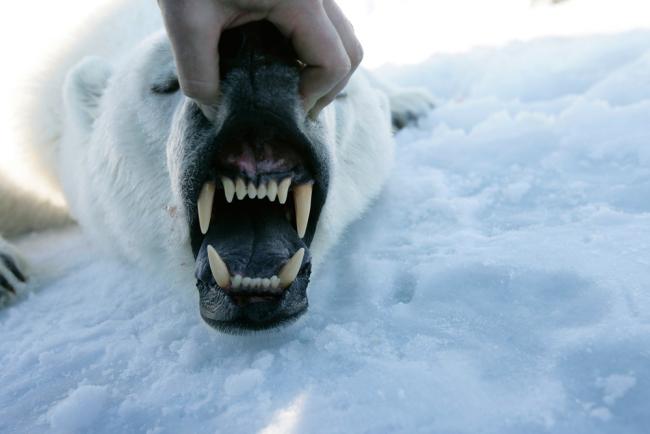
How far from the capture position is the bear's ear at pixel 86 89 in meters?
2.25

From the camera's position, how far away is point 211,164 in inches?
54.5

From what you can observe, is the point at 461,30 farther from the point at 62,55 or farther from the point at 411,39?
the point at 62,55

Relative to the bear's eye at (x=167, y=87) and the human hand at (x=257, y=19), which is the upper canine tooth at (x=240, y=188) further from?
the bear's eye at (x=167, y=87)

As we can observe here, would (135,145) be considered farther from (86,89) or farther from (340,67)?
(340,67)

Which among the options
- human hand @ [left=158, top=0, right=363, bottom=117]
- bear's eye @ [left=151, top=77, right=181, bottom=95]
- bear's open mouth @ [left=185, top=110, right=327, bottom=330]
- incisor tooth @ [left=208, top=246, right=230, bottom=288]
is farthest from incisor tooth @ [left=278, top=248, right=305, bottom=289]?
bear's eye @ [left=151, top=77, right=181, bottom=95]

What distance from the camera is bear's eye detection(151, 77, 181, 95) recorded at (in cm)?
176

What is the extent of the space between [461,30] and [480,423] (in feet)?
13.4

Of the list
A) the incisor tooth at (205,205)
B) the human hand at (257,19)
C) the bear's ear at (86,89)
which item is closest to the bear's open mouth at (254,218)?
the incisor tooth at (205,205)

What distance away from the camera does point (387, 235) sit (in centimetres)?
190

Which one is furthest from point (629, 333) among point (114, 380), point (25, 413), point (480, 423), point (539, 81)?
point (539, 81)

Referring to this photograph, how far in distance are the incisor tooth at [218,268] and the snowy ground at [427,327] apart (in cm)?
18

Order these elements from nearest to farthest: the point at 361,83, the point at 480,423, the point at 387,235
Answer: the point at 480,423, the point at 387,235, the point at 361,83

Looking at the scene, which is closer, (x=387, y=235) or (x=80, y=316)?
(x=80, y=316)

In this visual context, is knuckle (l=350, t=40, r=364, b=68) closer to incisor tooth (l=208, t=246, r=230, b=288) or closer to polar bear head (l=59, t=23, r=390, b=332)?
polar bear head (l=59, t=23, r=390, b=332)
